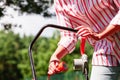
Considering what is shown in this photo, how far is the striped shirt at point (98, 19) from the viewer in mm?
3408

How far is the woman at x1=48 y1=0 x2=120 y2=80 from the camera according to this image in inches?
132

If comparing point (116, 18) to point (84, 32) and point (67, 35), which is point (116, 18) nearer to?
point (84, 32)

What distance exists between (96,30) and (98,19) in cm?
6

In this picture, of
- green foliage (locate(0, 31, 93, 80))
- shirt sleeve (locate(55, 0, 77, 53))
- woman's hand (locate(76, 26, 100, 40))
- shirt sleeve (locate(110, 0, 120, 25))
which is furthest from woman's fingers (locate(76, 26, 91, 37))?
green foliage (locate(0, 31, 93, 80))

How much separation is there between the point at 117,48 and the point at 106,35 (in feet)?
0.60

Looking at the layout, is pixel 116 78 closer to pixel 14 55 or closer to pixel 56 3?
pixel 56 3

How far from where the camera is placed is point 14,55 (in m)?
67.9

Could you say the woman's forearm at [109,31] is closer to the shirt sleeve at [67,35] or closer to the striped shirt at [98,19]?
the striped shirt at [98,19]

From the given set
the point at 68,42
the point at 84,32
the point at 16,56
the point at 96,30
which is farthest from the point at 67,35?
the point at 16,56

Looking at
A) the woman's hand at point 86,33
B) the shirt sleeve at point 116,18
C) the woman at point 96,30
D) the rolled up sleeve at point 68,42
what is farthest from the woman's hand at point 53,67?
the shirt sleeve at point 116,18

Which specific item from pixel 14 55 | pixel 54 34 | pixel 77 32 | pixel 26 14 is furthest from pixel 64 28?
pixel 14 55

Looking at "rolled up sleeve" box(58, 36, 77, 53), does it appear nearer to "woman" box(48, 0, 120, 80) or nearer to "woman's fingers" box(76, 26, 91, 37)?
"woman" box(48, 0, 120, 80)

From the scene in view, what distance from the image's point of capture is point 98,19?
3463mm

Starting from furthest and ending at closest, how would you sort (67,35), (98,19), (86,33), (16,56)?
(16,56) < (67,35) < (98,19) < (86,33)
